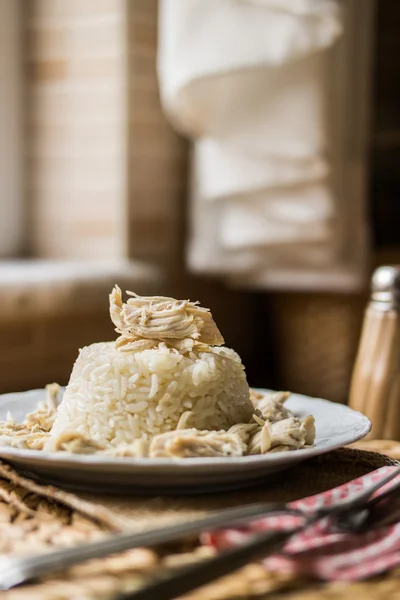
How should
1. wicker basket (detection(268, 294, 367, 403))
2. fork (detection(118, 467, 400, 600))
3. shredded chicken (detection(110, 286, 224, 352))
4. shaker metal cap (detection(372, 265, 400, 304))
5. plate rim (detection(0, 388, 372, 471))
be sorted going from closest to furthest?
fork (detection(118, 467, 400, 600))
plate rim (detection(0, 388, 372, 471))
shredded chicken (detection(110, 286, 224, 352))
shaker metal cap (detection(372, 265, 400, 304))
wicker basket (detection(268, 294, 367, 403))

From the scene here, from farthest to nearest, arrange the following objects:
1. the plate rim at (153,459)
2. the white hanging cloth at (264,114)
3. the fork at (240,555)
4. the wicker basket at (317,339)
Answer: the wicker basket at (317,339), the white hanging cloth at (264,114), the plate rim at (153,459), the fork at (240,555)

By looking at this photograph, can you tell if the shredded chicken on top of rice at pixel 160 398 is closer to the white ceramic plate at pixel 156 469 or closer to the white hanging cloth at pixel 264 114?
the white ceramic plate at pixel 156 469

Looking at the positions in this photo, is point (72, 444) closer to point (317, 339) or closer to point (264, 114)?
point (264, 114)

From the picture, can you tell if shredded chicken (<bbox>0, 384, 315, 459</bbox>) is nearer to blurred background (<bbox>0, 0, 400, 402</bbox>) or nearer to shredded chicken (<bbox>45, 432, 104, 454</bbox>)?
shredded chicken (<bbox>45, 432, 104, 454</bbox>)

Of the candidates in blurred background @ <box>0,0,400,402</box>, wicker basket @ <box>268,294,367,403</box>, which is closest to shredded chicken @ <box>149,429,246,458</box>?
blurred background @ <box>0,0,400,402</box>

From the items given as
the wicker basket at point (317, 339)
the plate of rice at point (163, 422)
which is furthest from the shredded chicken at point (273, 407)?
the wicker basket at point (317, 339)

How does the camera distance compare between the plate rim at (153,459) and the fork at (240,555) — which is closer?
the fork at (240,555)

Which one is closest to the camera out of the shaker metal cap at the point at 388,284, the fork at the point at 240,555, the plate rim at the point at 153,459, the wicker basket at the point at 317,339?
the fork at the point at 240,555
